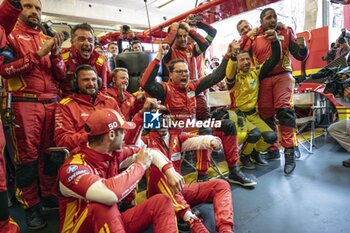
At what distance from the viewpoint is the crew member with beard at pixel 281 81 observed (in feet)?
9.62

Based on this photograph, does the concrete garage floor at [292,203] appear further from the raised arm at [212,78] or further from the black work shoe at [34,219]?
the raised arm at [212,78]

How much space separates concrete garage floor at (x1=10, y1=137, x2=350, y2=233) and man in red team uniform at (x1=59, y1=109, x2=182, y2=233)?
606 mm

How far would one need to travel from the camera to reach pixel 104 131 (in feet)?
4.61

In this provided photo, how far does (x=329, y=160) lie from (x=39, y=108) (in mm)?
3325

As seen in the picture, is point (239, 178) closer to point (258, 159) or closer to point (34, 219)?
point (258, 159)

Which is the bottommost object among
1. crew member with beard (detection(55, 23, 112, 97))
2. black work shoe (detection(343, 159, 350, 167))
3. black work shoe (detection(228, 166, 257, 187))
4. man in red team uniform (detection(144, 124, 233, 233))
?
black work shoe (detection(343, 159, 350, 167))

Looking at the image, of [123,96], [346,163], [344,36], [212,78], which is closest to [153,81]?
[123,96]

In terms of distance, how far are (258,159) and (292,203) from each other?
3.60 ft

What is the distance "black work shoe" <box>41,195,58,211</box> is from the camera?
230 centimetres

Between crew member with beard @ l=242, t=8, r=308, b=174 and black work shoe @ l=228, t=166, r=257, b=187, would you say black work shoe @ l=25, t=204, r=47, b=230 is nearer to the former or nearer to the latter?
black work shoe @ l=228, t=166, r=257, b=187

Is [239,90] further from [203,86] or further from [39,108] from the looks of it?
[39,108]

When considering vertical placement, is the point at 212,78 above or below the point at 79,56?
below

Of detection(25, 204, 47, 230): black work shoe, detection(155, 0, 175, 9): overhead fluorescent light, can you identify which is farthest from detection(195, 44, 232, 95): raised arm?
detection(155, 0, 175, 9): overhead fluorescent light

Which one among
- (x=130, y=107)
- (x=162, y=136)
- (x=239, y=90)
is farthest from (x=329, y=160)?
(x=130, y=107)
